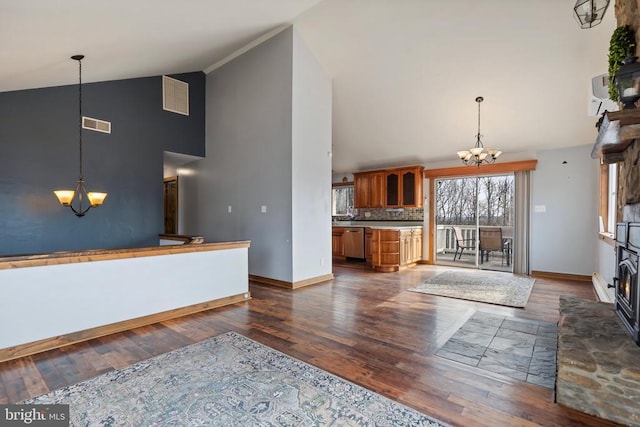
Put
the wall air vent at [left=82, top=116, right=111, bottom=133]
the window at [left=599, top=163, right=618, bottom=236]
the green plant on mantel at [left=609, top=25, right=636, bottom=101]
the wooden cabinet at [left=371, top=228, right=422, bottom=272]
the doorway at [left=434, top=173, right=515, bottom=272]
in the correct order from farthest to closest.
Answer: the doorway at [left=434, top=173, right=515, bottom=272] < the wooden cabinet at [left=371, top=228, right=422, bottom=272] < the wall air vent at [left=82, top=116, right=111, bottom=133] < the window at [left=599, top=163, right=618, bottom=236] < the green plant on mantel at [left=609, top=25, right=636, bottom=101]

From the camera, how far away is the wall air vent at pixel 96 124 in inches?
192

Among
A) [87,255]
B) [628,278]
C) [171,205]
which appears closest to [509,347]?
[628,278]

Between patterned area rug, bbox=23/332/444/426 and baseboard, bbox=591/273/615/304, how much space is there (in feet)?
10.9

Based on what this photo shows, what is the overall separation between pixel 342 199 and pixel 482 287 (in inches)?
182

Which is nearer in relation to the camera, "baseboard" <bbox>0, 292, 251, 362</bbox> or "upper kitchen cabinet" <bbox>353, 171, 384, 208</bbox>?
"baseboard" <bbox>0, 292, 251, 362</bbox>

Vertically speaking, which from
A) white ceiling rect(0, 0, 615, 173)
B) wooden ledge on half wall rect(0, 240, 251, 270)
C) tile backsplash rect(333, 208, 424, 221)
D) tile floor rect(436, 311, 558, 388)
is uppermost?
white ceiling rect(0, 0, 615, 173)

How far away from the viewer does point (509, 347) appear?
260cm

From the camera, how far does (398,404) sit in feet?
5.92

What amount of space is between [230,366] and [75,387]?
958 mm

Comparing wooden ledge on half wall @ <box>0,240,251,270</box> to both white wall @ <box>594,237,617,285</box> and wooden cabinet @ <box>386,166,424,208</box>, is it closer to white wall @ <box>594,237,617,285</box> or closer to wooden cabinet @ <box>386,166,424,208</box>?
wooden cabinet @ <box>386,166,424,208</box>

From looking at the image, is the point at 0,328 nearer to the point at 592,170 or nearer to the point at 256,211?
the point at 256,211

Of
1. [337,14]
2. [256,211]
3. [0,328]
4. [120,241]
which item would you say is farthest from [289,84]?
[0,328]

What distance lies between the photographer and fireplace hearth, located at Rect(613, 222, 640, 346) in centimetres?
194

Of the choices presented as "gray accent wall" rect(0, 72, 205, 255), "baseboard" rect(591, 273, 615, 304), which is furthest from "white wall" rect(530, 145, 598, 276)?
"gray accent wall" rect(0, 72, 205, 255)
